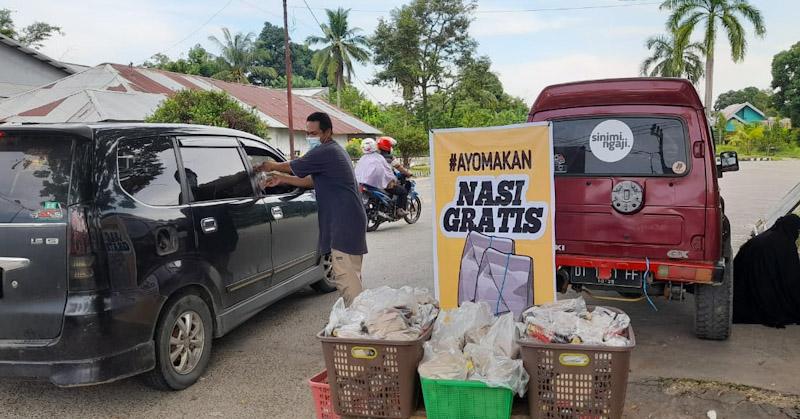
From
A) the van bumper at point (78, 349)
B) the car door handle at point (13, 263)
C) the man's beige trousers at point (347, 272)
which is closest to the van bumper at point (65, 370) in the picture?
the van bumper at point (78, 349)

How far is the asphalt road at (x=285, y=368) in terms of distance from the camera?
381 cm

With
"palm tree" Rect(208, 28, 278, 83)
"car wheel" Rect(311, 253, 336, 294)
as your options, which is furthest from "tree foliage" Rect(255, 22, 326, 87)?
"car wheel" Rect(311, 253, 336, 294)

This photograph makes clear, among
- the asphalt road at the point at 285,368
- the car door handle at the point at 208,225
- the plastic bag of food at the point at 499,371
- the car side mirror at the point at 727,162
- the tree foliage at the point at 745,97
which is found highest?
the tree foliage at the point at 745,97

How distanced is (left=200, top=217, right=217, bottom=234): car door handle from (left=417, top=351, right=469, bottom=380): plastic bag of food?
2.11 m

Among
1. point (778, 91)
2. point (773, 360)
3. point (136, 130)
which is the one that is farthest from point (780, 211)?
point (778, 91)

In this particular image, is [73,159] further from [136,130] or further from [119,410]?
[119,410]

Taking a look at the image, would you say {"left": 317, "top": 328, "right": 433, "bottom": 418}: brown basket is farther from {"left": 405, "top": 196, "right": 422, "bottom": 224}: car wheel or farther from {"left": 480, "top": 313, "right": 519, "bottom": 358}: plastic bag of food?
{"left": 405, "top": 196, "right": 422, "bottom": 224}: car wheel

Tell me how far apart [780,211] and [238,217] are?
22.9 feet

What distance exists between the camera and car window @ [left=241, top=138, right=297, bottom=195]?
17.3 ft

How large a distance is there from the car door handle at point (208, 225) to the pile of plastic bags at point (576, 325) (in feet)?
7.79

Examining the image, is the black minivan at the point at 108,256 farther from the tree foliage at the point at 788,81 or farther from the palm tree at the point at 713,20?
the tree foliage at the point at 788,81

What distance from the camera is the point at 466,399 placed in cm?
275

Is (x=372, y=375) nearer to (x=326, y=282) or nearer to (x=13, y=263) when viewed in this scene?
(x=13, y=263)

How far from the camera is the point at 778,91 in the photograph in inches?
2110
